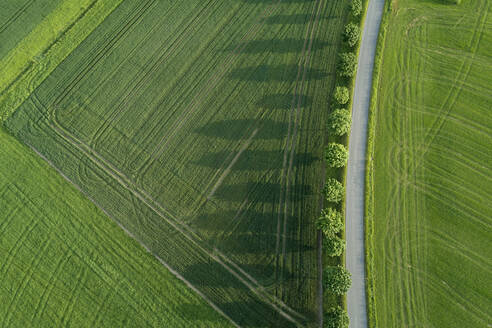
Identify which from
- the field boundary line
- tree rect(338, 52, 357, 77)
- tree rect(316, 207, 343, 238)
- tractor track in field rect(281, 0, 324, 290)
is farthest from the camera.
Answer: tree rect(338, 52, 357, 77)

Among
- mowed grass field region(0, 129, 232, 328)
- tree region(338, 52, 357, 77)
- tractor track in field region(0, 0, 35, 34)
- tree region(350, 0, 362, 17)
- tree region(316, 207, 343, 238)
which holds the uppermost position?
tree region(350, 0, 362, 17)

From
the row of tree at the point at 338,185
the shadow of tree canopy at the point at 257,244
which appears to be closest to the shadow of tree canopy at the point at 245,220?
the shadow of tree canopy at the point at 257,244

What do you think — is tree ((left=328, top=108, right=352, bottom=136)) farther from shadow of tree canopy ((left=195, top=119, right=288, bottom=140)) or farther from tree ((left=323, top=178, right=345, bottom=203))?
tree ((left=323, top=178, right=345, bottom=203))

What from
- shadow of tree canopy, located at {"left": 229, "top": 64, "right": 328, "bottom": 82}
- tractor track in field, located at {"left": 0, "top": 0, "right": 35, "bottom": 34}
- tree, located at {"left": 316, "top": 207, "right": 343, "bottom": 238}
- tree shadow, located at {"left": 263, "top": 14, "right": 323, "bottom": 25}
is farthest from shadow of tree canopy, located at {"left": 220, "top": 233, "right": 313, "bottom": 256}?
tractor track in field, located at {"left": 0, "top": 0, "right": 35, "bottom": 34}

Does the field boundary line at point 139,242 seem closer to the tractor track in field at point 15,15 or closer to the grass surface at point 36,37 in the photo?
the grass surface at point 36,37

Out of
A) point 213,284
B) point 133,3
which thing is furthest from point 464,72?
point 133,3

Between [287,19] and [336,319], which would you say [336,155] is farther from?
[287,19]
